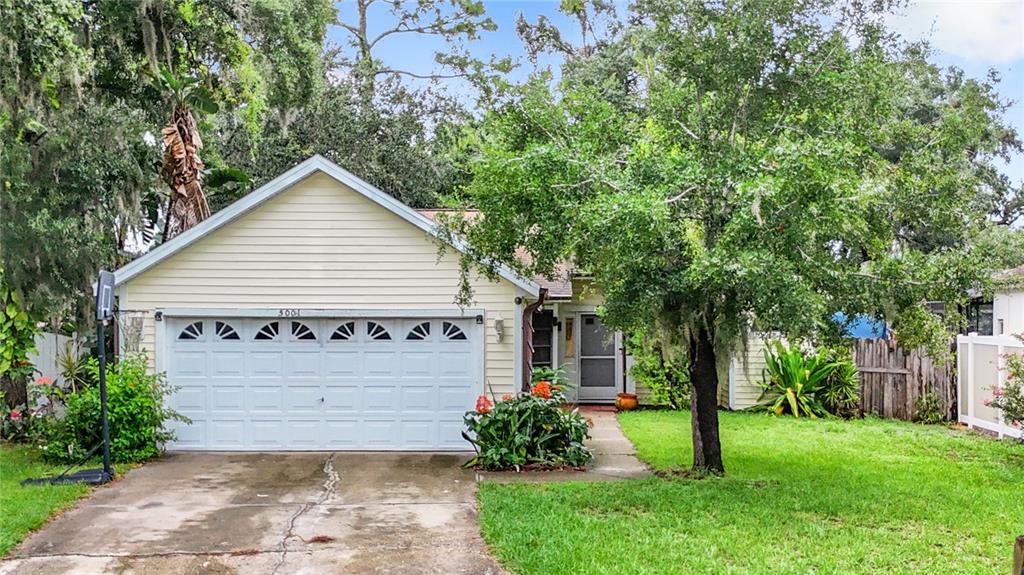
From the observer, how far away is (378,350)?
11.3 metres

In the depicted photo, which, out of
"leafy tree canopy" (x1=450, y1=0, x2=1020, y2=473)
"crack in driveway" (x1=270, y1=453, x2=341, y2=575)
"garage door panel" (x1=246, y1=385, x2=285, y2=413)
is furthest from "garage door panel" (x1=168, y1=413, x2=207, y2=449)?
"leafy tree canopy" (x1=450, y1=0, x2=1020, y2=473)

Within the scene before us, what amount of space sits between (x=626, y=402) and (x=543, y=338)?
196 centimetres

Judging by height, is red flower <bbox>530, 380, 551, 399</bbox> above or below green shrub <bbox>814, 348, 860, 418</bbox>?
above

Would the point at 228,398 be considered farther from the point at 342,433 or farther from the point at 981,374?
the point at 981,374

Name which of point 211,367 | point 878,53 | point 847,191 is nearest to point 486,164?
point 847,191

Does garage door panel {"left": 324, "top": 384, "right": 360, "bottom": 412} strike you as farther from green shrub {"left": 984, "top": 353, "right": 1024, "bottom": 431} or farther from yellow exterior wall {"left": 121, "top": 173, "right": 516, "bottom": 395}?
green shrub {"left": 984, "top": 353, "right": 1024, "bottom": 431}

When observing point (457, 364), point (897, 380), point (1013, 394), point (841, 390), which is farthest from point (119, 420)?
point (897, 380)

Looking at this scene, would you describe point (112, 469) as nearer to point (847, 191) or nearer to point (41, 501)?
point (41, 501)

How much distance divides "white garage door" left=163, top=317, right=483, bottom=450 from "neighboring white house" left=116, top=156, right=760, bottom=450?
0.02m

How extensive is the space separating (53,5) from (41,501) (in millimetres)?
5053

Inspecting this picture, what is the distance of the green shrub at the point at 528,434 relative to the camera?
9711mm

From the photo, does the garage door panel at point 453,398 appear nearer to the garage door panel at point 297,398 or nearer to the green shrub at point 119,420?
the garage door panel at point 297,398

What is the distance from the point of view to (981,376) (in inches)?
486

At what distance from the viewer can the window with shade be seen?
51.7 feet
